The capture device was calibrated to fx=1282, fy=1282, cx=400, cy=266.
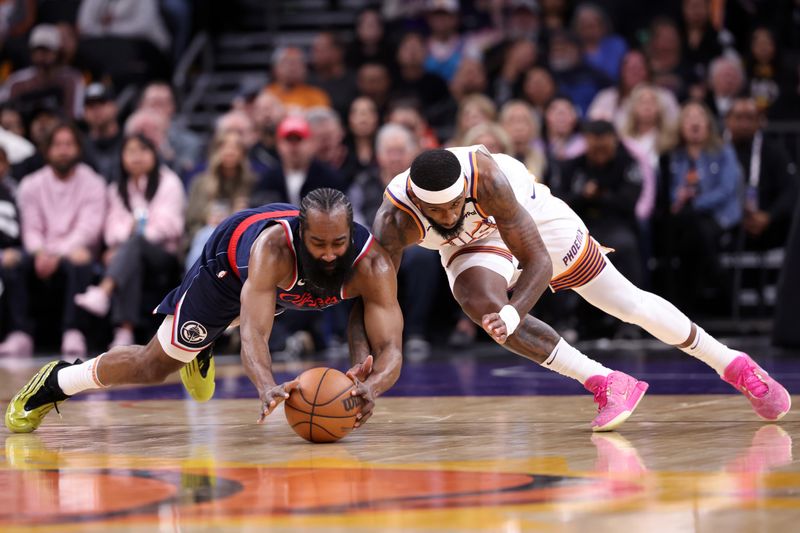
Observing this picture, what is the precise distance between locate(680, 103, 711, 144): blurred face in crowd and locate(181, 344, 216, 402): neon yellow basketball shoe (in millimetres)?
5438

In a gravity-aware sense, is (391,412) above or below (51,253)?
above

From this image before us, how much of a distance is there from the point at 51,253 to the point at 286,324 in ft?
6.59

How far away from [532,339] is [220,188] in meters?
5.07

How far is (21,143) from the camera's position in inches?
444

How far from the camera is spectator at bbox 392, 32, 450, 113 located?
39.8ft

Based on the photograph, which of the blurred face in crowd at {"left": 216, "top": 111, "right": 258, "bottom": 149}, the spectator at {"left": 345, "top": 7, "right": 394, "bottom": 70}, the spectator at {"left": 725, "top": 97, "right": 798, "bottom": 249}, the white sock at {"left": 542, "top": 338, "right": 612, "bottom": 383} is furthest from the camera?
the spectator at {"left": 345, "top": 7, "right": 394, "bottom": 70}

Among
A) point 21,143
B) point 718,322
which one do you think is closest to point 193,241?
point 21,143

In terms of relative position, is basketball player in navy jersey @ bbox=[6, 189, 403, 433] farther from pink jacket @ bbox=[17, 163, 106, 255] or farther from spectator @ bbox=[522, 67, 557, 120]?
spectator @ bbox=[522, 67, 557, 120]

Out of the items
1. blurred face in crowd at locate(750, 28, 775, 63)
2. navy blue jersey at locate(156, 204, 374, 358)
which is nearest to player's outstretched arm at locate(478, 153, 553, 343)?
navy blue jersey at locate(156, 204, 374, 358)

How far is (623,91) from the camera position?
1109cm

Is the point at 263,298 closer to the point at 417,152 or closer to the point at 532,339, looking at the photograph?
the point at 532,339

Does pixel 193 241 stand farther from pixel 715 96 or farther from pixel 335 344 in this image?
pixel 715 96

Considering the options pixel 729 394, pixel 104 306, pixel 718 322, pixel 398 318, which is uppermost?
pixel 398 318

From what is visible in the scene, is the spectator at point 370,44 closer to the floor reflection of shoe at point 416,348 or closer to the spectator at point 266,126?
the spectator at point 266,126
